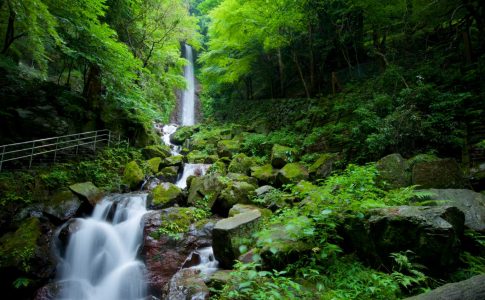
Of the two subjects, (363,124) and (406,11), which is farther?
(406,11)

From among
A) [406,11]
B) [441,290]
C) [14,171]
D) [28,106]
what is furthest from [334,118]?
[28,106]

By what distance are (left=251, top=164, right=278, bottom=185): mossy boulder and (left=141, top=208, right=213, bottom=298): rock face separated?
2820mm

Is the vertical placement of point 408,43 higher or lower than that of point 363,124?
higher

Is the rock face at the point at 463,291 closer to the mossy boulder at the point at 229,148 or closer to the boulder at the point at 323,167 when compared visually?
the boulder at the point at 323,167

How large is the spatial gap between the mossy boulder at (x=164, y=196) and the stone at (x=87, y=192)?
168 centimetres

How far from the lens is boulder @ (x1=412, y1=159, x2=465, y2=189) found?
17.2 ft

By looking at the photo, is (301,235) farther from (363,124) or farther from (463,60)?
(463,60)

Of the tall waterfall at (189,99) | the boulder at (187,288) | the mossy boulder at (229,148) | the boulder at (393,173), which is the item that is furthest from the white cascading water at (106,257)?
the tall waterfall at (189,99)

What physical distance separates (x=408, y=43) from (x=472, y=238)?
37.3 feet

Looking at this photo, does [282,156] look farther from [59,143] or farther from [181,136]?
[181,136]

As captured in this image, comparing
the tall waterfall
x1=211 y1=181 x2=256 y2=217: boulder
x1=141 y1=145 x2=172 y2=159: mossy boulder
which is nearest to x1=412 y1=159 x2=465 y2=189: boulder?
x1=211 y1=181 x2=256 y2=217: boulder

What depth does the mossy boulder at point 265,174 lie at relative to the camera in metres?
9.24

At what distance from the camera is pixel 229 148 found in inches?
535

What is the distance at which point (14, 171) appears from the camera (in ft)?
26.7
